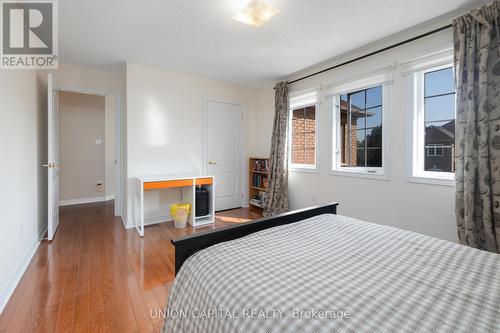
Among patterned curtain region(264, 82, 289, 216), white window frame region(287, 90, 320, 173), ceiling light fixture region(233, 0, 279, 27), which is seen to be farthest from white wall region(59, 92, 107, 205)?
ceiling light fixture region(233, 0, 279, 27)

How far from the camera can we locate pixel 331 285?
2.86 ft

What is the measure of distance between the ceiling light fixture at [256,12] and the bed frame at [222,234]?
164cm

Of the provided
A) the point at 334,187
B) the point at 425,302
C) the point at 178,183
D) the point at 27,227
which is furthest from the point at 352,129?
the point at 27,227

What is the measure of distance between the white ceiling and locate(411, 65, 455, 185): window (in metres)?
0.58

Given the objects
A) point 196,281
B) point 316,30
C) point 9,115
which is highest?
point 316,30

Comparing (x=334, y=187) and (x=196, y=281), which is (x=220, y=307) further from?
(x=334, y=187)

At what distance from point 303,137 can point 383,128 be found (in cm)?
134

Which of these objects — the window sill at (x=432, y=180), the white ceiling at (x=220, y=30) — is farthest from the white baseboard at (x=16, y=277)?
the window sill at (x=432, y=180)

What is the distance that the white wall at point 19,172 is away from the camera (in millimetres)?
1722

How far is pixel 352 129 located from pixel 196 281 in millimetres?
2984

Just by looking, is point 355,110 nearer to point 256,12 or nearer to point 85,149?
point 256,12

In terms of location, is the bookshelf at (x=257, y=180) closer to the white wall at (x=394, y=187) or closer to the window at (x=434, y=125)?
the white wall at (x=394, y=187)

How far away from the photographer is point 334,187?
10.9 feet

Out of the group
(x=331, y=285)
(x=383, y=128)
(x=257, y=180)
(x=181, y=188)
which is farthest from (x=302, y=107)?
(x=331, y=285)
